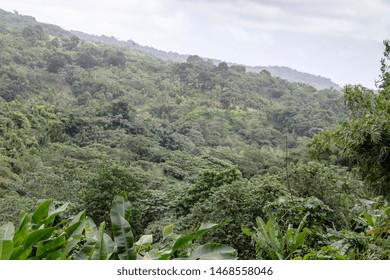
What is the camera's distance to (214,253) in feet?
4.89

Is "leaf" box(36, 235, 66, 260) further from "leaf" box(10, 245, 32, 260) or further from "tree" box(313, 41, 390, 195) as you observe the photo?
"tree" box(313, 41, 390, 195)

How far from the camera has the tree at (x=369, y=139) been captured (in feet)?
10.4

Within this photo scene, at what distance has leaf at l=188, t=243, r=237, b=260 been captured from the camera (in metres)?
1.48

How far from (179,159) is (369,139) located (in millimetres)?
22539

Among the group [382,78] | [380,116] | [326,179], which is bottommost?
[326,179]

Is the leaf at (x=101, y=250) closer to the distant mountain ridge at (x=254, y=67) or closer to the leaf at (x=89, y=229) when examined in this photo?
the leaf at (x=89, y=229)

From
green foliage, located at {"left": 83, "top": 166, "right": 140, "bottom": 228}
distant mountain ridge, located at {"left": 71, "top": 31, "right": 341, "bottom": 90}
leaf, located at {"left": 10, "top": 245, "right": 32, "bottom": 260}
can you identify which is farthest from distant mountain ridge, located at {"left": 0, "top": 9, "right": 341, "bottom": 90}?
leaf, located at {"left": 10, "top": 245, "right": 32, "bottom": 260}

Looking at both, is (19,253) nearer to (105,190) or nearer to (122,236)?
(122,236)

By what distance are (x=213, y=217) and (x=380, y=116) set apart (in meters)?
6.21
